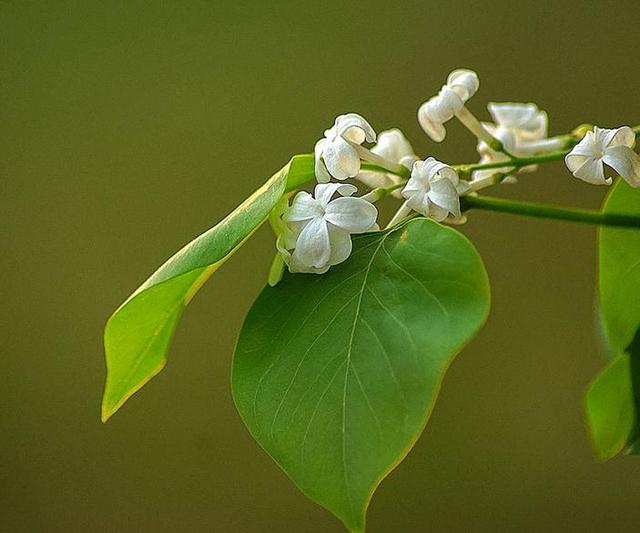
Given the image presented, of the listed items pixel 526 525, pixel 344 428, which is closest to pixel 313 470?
pixel 344 428

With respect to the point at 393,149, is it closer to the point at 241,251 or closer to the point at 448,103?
the point at 448,103

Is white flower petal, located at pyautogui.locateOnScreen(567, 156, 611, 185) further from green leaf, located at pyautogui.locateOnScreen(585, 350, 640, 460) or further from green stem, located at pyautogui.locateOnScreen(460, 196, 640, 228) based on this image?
green leaf, located at pyautogui.locateOnScreen(585, 350, 640, 460)

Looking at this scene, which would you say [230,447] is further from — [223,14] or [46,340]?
[223,14]

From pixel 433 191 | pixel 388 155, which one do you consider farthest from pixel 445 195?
pixel 388 155

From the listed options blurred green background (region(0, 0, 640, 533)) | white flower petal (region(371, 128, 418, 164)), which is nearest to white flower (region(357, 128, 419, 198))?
white flower petal (region(371, 128, 418, 164))

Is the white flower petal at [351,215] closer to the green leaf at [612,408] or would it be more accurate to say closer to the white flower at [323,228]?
the white flower at [323,228]

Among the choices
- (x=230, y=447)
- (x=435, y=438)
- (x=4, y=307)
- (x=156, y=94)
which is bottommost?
(x=435, y=438)

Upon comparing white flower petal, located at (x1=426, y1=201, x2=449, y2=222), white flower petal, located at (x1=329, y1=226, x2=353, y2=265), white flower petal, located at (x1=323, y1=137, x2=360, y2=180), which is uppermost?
white flower petal, located at (x1=323, y1=137, x2=360, y2=180)

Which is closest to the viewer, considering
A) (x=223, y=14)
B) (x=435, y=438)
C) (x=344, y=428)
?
(x=344, y=428)
